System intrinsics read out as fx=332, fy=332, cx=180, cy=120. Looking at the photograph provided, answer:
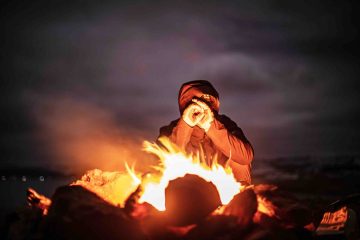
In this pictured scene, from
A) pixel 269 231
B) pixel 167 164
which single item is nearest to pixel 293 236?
pixel 269 231

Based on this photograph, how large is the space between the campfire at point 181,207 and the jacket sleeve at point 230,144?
60 centimetres

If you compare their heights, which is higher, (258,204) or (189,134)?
(189,134)

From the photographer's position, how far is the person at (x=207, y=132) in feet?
21.1

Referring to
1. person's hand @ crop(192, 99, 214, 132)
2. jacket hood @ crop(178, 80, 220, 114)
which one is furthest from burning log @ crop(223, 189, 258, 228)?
jacket hood @ crop(178, 80, 220, 114)

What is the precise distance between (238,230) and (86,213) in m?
2.17

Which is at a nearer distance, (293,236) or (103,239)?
(103,239)

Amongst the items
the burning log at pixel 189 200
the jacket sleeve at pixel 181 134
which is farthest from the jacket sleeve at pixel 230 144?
the burning log at pixel 189 200

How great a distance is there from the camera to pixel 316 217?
593cm

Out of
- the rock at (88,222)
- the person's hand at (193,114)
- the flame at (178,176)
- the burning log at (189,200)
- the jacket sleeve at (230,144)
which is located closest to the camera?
the rock at (88,222)

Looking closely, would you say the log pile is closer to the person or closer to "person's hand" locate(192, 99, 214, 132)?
the person

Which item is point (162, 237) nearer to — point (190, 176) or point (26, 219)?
point (190, 176)

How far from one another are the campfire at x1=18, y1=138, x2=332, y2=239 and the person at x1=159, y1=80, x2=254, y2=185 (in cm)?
70

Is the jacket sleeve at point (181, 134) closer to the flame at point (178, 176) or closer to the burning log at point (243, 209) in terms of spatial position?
the flame at point (178, 176)

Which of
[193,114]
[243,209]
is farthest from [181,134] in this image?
[243,209]
